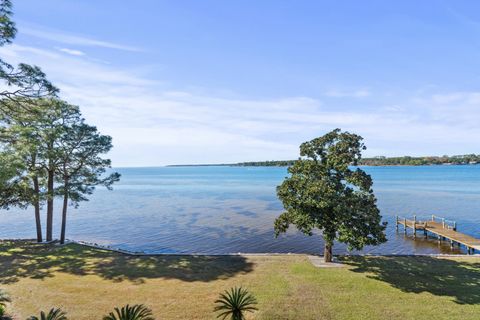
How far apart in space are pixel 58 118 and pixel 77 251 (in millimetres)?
9872

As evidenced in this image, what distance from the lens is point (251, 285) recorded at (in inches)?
563

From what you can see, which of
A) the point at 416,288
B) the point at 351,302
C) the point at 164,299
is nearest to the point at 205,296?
the point at 164,299

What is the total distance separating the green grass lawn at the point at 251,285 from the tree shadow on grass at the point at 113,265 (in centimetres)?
6

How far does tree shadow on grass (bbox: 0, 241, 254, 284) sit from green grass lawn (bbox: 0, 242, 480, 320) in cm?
→ 6

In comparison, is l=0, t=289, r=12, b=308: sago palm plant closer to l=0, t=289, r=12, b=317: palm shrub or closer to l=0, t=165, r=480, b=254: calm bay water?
l=0, t=289, r=12, b=317: palm shrub

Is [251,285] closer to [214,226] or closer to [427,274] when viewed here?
[427,274]

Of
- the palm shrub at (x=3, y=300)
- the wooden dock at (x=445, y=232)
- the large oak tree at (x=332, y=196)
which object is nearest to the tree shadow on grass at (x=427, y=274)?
the large oak tree at (x=332, y=196)

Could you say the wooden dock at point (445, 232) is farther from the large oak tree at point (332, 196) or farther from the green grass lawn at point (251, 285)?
the large oak tree at point (332, 196)

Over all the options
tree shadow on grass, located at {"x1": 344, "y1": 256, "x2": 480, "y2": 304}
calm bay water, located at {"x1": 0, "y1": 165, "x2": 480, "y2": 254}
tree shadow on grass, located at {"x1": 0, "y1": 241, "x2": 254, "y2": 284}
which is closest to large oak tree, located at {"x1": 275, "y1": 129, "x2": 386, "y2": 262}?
tree shadow on grass, located at {"x1": 344, "y1": 256, "x2": 480, "y2": 304}

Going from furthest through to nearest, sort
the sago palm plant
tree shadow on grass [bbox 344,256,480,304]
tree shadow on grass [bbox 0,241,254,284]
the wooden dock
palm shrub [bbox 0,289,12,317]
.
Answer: the wooden dock
tree shadow on grass [bbox 0,241,254,284]
tree shadow on grass [bbox 344,256,480,304]
the sago palm plant
palm shrub [bbox 0,289,12,317]

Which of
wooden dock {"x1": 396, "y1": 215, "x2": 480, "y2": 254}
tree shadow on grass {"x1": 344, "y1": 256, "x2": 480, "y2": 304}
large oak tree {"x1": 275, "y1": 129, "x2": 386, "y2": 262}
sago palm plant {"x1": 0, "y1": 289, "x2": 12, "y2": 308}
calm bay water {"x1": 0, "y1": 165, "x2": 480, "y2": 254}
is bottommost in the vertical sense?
calm bay water {"x1": 0, "y1": 165, "x2": 480, "y2": 254}

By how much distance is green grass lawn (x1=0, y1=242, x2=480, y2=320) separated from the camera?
11.7 m

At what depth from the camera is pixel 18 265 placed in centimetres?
1758

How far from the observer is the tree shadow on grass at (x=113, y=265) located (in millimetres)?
15742
